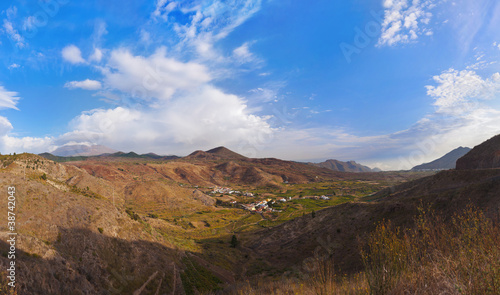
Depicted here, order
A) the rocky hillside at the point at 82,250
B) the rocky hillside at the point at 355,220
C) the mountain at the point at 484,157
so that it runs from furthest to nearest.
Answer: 1. the mountain at the point at 484,157
2. the rocky hillside at the point at 355,220
3. the rocky hillside at the point at 82,250

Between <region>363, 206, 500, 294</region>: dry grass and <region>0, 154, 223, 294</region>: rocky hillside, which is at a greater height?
<region>363, 206, 500, 294</region>: dry grass

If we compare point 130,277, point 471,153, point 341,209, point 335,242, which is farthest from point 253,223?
point 471,153

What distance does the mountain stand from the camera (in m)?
52.9

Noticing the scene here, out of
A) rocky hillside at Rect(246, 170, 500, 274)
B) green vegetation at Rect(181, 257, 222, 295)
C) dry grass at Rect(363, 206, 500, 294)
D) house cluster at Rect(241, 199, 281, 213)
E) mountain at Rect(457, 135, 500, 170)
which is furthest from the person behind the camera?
house cluster at Rect(241, 199, 281, 213)

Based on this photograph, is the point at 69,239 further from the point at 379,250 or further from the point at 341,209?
the point at 341,209

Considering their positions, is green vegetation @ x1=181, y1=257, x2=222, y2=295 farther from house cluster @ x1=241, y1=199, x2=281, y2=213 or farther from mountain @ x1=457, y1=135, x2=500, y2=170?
house cluster @ x1=241, y1=199, x2=281, y2=213

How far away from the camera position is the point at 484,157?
5588 centimetres

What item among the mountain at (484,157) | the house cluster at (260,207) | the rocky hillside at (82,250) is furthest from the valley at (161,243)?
the house cluster at (260,207)

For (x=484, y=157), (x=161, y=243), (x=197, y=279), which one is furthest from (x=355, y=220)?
(x=484, y=157)

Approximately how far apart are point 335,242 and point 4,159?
88819 millimetres

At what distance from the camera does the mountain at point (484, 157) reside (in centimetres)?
5288

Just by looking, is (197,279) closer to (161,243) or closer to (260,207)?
(161,243)

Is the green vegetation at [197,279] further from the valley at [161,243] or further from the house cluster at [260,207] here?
the house cluster at [260,207]

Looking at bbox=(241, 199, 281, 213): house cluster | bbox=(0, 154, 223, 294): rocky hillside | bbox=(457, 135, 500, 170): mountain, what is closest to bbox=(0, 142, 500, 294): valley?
bbox=(0, 154, 223, 294): rocky hillside
